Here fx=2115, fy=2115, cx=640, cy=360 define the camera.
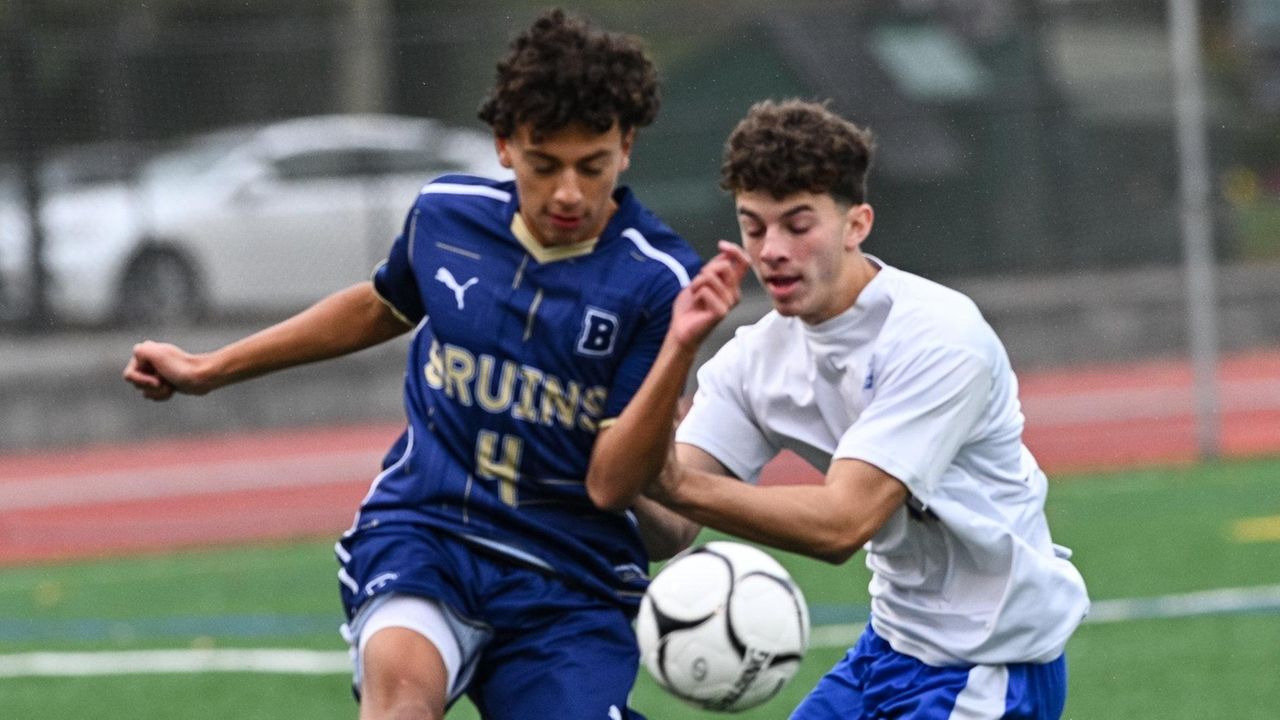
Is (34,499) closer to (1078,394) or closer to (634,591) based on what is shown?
(1078,394)

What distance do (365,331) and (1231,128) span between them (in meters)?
10.9

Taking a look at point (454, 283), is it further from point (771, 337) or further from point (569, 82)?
point (771, 337)

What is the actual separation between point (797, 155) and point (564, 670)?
117cm

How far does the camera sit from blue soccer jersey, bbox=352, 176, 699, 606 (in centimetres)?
436

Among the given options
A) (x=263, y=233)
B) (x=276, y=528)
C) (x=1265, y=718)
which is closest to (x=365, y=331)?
(x=1265, y=718)

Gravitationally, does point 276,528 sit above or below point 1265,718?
below

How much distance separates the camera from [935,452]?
432 cm

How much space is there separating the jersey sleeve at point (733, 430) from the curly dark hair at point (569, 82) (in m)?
0.64

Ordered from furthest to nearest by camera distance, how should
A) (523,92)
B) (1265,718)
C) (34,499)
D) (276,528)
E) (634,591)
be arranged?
(34,499) → (276,528) → (1265,718) → (634,591) → (523,92)

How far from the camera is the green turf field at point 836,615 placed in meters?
7.19

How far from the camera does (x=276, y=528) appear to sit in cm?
1208

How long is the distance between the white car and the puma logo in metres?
9.55

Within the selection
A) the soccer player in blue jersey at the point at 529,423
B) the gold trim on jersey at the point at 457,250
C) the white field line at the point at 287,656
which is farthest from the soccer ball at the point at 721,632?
the white field line at the point at 287,656

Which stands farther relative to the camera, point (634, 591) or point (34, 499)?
point (34, 499)
